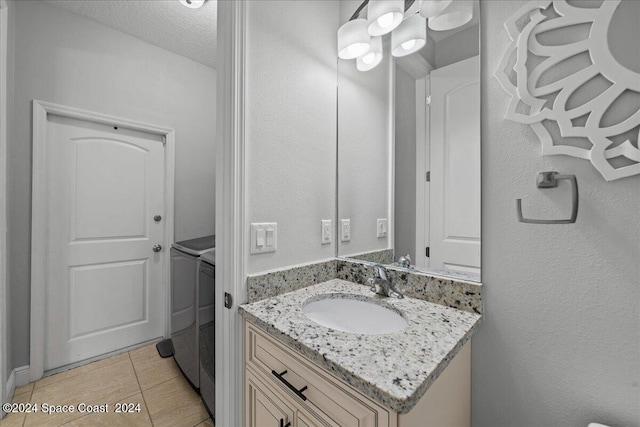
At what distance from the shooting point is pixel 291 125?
1.18m

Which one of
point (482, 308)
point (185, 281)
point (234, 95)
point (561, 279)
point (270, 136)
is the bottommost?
point (185, 281)

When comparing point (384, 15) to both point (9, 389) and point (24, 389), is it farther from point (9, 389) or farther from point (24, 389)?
point (24, 389)

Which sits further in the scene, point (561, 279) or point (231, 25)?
point (231, 25)

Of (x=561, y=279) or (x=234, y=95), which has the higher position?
(x=234, y=95)

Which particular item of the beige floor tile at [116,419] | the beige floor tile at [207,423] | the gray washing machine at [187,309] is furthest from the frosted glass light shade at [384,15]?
the beige floor tile at [116,419]

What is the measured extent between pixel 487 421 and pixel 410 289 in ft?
1.62

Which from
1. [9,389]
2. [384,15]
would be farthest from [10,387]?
[384,15]

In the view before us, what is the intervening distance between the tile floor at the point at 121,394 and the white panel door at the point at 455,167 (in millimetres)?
1696

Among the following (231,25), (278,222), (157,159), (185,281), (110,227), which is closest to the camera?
(231,25)

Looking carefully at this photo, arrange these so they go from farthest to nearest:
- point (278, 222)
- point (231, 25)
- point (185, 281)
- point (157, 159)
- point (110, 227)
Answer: point (157, 159), point (110, 227), point (185, 281), point (278, 222), point (231, 25)

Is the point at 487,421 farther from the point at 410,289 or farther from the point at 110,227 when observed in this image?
the point at 110,227

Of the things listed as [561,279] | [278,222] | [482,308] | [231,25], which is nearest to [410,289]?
[482,308]

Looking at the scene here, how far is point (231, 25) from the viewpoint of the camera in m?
1.01

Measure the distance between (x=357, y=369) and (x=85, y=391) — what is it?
2212mm
